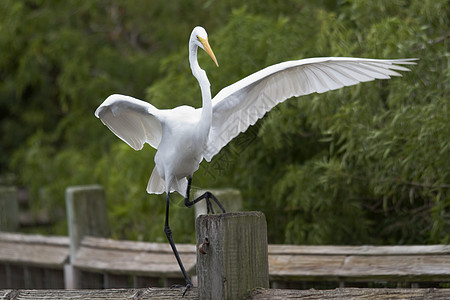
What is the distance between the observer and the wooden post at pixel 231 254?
2154 millimetres

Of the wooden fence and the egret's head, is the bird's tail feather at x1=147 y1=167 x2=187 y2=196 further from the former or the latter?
the egret's head

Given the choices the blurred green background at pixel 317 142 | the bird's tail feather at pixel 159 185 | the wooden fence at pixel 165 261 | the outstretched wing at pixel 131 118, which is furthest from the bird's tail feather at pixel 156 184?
the wooden fence at pixel 165 261

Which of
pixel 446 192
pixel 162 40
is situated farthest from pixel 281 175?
pixel 162 40

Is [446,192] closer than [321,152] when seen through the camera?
Yes

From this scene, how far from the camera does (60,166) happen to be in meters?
8.20

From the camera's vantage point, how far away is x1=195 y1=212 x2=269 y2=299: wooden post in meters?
2.15

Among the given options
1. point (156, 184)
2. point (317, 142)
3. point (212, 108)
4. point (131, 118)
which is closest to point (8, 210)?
point (317, 142)

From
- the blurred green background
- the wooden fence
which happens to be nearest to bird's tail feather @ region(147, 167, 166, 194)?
the blurred green background

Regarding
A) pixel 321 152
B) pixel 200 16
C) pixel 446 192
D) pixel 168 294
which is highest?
pixel 200 16

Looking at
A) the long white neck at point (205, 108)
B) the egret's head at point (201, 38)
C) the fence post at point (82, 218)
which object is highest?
the egret's head at point (201, 38)

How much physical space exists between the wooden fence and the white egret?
0.63m

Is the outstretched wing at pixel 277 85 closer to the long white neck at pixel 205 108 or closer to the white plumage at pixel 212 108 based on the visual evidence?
the white plumage at pixel 212 108

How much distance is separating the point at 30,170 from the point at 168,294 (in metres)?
6.66

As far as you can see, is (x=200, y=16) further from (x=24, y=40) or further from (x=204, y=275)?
(x=204, y=275)
